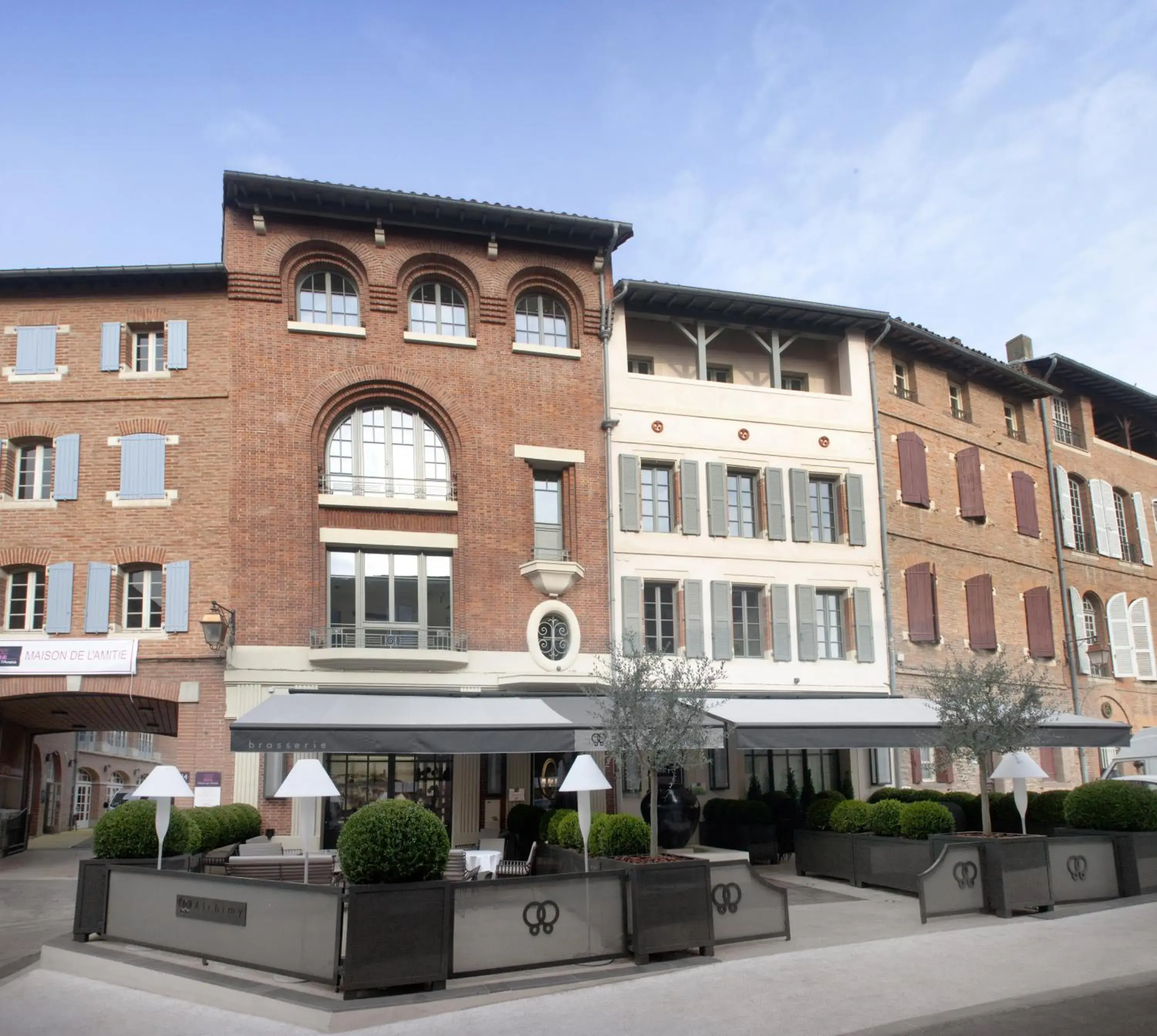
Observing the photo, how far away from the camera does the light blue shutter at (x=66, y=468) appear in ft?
59.7

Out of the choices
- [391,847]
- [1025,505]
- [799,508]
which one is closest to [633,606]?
[799,508]

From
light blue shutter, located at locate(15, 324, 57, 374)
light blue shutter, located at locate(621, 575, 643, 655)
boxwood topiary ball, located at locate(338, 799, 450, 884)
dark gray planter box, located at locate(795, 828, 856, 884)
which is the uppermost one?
light blue shutter, located at locate(15, 324, 57, 374)

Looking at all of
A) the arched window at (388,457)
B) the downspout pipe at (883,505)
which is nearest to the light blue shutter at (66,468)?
the arched window at (388,457)

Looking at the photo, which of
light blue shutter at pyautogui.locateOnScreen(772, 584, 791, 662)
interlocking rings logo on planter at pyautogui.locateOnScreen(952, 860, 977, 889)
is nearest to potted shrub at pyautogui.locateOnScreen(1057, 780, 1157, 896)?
interlocking rings logo on planter at pyautogui.locateOnScreen(952, 860, 977, 889)

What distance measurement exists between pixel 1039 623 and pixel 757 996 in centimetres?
1863

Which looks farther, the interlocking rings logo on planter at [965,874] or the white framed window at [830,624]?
the white framed window at [830,624]

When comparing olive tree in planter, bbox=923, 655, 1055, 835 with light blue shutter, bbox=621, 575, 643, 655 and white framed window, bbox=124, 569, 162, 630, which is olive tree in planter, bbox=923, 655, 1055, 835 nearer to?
light blue shutter, bbox=621, 575, 643, 655

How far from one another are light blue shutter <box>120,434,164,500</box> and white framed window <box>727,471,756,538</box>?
10.0 m

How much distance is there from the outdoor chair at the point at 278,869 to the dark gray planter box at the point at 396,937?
4.73 m

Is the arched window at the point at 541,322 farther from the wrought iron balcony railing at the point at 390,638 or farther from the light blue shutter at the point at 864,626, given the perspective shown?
the light blue shutter at the point at 864,626

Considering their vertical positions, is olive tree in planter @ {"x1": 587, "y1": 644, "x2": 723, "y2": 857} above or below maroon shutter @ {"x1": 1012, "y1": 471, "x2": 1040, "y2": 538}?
below

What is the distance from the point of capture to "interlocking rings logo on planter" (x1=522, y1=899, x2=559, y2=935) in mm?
9344

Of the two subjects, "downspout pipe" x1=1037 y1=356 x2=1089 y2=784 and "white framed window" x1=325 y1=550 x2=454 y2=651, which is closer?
"white framed window" x1=325 y1=550 x2=454 y2=651

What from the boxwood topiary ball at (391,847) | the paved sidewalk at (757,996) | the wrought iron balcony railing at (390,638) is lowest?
the paved sidewalk at (757,996)
